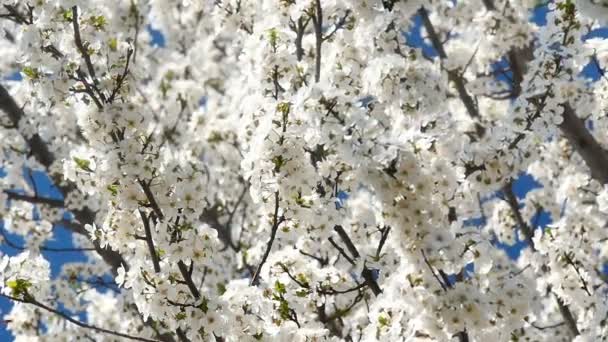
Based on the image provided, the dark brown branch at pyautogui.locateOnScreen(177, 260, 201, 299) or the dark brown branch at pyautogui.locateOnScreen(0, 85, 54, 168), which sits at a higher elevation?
the dark brown branch at pyautogui.locateOnScreen(0, 85, 54, 168)

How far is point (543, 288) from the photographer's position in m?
8.60

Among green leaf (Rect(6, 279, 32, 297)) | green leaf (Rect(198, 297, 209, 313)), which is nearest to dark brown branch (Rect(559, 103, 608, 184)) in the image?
green leaf (Rect(198, 297, 209, 313))

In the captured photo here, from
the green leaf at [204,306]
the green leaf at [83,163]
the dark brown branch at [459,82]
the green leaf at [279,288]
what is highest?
the dark brown branch at [459,82]

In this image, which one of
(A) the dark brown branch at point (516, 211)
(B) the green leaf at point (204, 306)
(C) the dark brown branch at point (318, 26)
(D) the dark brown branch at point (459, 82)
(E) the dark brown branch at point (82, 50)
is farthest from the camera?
(D) the dark brown branch at point (459, 82)

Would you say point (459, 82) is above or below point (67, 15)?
above

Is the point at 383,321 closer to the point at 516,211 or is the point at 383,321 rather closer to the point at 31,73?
the point at 31,73

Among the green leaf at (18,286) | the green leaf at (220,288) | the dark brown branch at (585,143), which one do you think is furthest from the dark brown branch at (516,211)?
the green leaf at (18,286)

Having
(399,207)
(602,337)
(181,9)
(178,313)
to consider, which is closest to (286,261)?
(178,313)

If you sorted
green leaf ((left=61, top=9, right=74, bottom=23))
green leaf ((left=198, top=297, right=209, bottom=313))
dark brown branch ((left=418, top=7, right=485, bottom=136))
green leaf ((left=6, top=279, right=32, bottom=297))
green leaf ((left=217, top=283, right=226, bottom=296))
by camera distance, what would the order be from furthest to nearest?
dark brown branch ((left=418, top=7, right=485, bottom=136)) → green leaf ((left=217, top=283, right=226, bottom=296)) → green leaf ((left=61, top=9, right=74, bottom=23)) → green leaf ((left=198, top=297, right=209, bottom=313)) → green leaf ((left=6, top=279, right=32, bottom=297))

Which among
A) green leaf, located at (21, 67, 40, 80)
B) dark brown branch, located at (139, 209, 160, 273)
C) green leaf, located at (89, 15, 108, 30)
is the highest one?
green leaf, located at (89, 15, 108, 30)

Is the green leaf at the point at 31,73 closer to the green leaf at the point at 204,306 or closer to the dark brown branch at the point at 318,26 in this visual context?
the green leaf at the point at 204,306

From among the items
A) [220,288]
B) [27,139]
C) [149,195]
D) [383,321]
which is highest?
[27,139]

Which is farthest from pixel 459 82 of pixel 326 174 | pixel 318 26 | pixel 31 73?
pixel 31 73

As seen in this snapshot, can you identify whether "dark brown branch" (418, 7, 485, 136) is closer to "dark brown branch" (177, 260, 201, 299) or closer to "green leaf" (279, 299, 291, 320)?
"green leaf" (279, 299, 291, 320)
